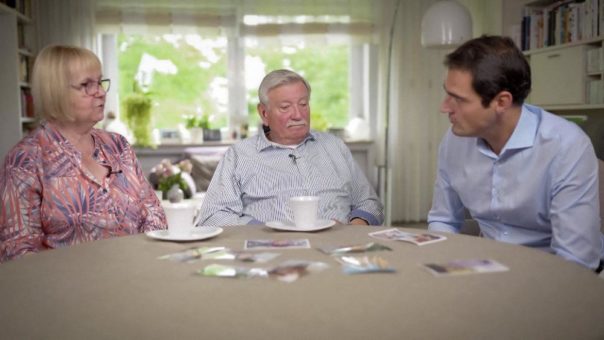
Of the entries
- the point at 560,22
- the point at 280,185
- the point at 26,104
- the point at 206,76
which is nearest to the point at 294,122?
the point at 280,185

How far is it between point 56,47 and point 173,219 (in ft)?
2.68

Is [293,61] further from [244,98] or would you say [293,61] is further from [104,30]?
[104,30]

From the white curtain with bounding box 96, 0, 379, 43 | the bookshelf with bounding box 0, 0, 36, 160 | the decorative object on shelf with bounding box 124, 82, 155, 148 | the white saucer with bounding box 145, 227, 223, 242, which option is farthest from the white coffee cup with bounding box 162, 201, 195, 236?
the white curtain with bounding box 96, 0, 379, 43

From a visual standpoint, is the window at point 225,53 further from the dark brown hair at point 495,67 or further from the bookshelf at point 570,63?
the dark brown hair at point 495,67

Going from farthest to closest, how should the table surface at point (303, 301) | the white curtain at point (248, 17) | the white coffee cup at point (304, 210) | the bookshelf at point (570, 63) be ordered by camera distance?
the white curtain at point (248, 17)
the bookshelf at point (570, 63)
the white coffee cup at point (304, 210)
the table surface at point (303, 301)

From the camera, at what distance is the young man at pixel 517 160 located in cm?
151

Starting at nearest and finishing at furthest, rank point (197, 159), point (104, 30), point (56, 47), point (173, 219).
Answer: point (173, 219)
point (56, 47)
point (197, 159)
point (104, 30)

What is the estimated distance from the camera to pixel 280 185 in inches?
82.9

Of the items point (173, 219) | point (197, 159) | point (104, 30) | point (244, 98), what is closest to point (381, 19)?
point (244, 98)

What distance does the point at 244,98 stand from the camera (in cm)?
586

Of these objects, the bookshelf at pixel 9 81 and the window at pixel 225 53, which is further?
the window at pixel 225 53

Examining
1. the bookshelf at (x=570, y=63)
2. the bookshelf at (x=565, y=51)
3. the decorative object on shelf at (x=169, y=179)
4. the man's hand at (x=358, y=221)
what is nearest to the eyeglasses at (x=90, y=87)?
the man's hand at (x=358, y=221)

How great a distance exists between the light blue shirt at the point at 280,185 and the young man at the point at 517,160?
0.51m

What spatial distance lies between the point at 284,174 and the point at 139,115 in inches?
143
